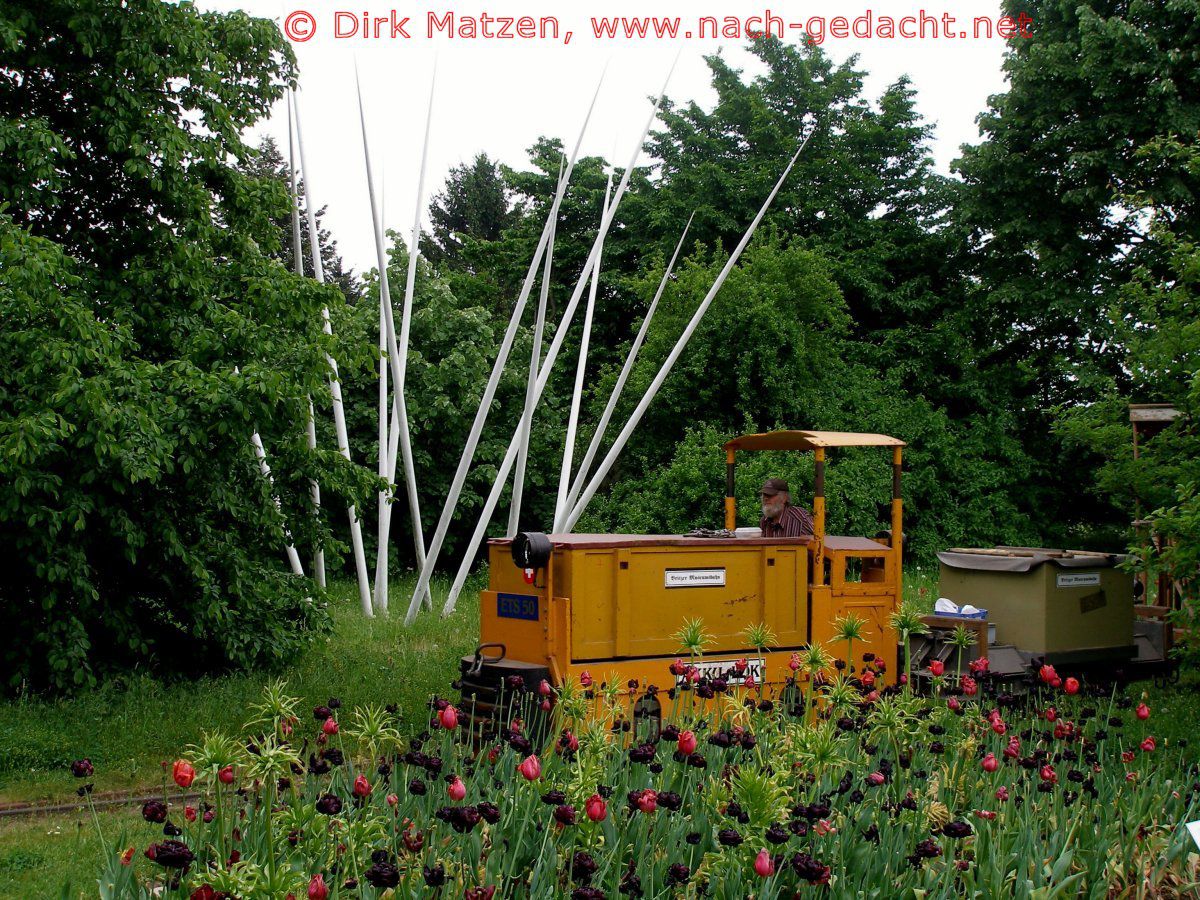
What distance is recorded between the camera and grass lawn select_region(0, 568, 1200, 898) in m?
6.19

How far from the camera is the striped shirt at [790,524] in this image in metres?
9.31

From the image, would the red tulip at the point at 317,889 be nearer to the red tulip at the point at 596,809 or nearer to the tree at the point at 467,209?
the red tulip at the point at 596,809

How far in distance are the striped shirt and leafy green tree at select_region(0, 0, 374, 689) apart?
4.07 metres

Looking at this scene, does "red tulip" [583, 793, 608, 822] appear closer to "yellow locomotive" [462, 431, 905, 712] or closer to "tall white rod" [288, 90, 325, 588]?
"yellow locomotive" [462, 431, 905, 712]

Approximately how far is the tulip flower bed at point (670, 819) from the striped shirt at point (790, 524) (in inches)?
154

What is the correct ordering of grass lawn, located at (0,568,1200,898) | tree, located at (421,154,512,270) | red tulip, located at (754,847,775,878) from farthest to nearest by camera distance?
tree, located at (421,154,512,270)
grass lawn, located at (0,568,1200,898)
red tulip, located at (754,847,775,878)

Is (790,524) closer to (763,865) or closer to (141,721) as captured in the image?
(141,721)

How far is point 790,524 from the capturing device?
9383 mm

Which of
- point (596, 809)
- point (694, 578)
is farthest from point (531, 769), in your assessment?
point (694, 578)

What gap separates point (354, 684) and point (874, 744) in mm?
6419

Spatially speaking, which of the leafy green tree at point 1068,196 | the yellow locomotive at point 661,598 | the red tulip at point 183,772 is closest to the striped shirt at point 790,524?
the yellow locomotive at point 661,598

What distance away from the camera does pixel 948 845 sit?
13.0ft

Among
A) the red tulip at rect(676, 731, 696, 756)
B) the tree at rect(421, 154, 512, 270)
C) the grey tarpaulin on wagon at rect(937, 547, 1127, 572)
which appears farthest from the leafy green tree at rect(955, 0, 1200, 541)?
the tree at rect(421, 154, 512, 270)

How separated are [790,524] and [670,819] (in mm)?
5424
